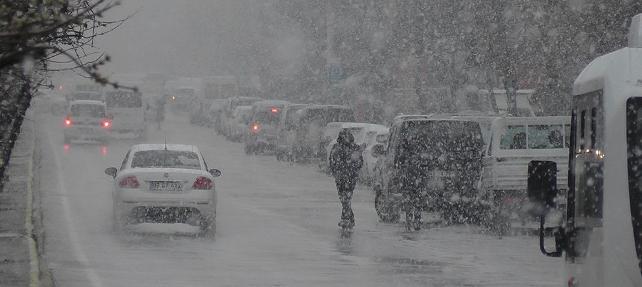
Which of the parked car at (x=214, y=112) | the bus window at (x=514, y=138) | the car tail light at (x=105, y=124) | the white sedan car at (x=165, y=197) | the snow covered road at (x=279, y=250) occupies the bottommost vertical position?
the snow covered road at (x=279, y=250)

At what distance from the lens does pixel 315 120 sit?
4116 cm

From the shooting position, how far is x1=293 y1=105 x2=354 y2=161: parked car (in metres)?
41.1

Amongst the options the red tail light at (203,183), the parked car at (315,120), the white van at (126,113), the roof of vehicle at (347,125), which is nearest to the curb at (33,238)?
the red tail light at (203,183)

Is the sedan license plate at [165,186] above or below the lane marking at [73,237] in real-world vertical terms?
above

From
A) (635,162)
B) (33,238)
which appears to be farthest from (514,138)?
(635,162)

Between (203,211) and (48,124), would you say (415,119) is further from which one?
(48,124)

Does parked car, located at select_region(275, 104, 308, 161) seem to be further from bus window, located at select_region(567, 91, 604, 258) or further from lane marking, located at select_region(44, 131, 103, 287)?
bus window, located at select_region(567, 91, 604, 258)

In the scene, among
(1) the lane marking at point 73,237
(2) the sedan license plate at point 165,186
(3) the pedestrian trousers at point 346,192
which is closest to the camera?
(1) the lane marking at point 73,237

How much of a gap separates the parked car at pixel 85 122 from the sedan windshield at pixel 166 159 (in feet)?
92.9

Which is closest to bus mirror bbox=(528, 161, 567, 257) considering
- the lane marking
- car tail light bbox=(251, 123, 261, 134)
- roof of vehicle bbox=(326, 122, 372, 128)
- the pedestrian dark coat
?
the lane marking

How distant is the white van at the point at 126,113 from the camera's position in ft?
174

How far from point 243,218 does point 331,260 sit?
704 centimetres

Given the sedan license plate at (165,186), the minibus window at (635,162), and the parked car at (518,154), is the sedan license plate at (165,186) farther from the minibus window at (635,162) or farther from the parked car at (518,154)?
the minibus window at (635,162)

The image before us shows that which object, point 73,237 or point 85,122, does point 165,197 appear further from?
point 85,122
